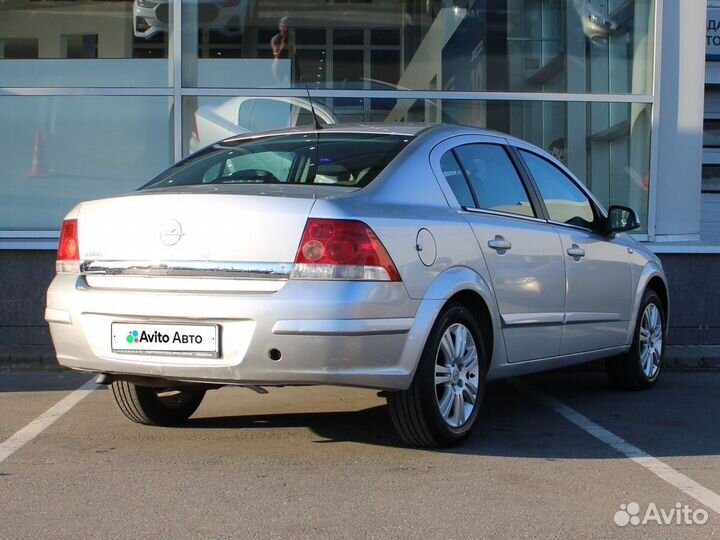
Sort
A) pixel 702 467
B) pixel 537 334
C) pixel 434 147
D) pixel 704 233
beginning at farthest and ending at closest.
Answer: pixel 704 233, pixel 537 334, pixel 434 147, pixel 702 467

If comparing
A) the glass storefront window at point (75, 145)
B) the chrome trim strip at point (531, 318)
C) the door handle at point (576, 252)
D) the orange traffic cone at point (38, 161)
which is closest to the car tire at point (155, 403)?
the chrome trim strip at point (531, 318)

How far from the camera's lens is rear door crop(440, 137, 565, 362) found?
18.3 feet

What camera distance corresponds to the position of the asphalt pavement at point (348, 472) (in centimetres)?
404

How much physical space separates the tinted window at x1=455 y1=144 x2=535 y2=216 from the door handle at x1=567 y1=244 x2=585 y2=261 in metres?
0.35

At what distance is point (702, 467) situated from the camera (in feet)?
16.5

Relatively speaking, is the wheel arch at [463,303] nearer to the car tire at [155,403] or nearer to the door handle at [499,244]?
the door handle at [499,244]

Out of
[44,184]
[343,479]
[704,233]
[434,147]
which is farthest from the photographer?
[704,233]

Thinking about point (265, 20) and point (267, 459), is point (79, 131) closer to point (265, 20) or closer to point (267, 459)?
point (265, 20)

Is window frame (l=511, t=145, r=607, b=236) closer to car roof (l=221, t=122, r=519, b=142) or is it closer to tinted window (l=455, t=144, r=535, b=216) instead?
tinted window (l=455, t=144, r=535, b=216)

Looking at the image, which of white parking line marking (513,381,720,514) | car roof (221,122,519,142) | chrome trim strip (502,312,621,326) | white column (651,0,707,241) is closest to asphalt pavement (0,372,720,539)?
white parking line marking (513,381,720,514)

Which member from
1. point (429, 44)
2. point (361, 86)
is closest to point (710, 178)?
point (429, 44)

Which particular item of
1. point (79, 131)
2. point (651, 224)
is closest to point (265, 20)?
point (79, 131)

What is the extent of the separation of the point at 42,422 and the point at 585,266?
3239 millimetres

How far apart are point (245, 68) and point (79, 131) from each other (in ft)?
5.40
